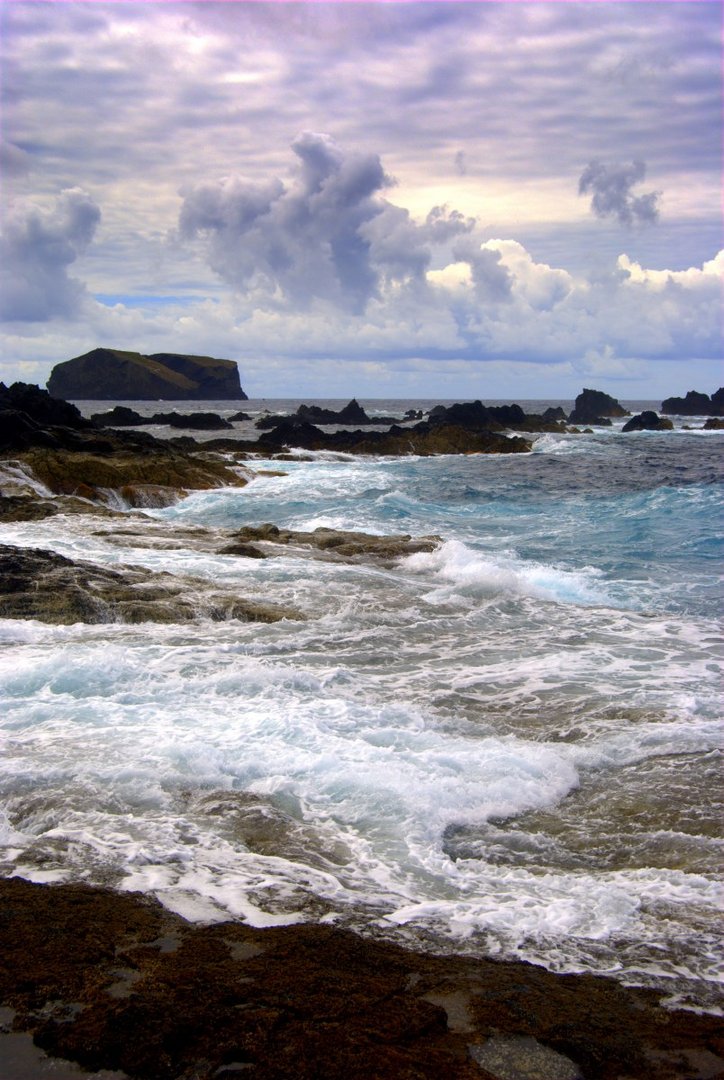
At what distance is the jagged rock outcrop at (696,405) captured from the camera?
10125 centimetres

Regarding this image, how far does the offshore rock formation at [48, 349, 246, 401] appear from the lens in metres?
146

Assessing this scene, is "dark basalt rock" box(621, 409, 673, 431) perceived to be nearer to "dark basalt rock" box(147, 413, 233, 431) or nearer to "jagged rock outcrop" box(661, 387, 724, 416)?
"jagged rock outcrop" box(661, 387, 724, 416)

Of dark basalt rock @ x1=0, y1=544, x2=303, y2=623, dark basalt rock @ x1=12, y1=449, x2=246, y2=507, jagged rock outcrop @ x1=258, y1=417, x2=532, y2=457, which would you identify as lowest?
dark basalt rock @ x1=0, y1=544, x2=303, y2=623

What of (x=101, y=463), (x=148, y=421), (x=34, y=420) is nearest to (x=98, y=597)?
(x=101, y=463)

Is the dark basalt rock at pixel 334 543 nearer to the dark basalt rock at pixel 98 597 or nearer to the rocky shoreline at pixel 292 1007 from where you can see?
the dark basalt rock at pixel 98 597

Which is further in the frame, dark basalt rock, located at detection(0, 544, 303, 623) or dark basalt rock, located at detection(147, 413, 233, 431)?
dark basalt rock, located at detection(147, 413, 233, 431)

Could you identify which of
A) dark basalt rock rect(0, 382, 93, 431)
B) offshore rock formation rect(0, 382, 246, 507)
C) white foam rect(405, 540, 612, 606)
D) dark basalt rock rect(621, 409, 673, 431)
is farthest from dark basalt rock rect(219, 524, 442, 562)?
dark basalt rock rect(621, 409, 673, 431)

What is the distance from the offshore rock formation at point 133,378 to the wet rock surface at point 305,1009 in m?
148

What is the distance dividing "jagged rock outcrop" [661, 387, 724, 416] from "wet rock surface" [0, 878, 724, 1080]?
Result: 10626 centimetres

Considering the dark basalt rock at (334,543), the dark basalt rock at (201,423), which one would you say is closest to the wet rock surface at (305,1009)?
the dark basalt rock at (334,543)

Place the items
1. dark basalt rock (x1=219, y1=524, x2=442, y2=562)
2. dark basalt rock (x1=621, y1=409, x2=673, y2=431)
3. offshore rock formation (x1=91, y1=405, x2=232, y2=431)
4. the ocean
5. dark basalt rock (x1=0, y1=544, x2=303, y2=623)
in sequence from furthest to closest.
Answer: dark basalt rock (x1=621, y1=409, x2=673, y2=431) < offshore rock formation (x1=91, y1=405, x2=232, y2=431) < dark basalt rock (x1=219, y1=524, x2=442, y2=562) < dark basalt rock (x1=0, y1=544, x2=303, y2=623) < the ocean

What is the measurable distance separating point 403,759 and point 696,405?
107m

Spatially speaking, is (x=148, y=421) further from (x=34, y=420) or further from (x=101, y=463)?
(x=101, y=463)

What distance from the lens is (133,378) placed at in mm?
146375
